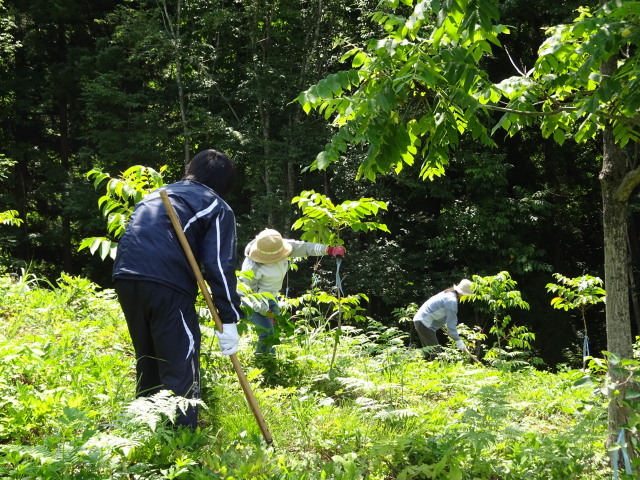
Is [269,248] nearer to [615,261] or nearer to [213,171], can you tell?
[213,171]

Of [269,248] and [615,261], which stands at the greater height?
[269,248]

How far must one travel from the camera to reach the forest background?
18703 millimetres

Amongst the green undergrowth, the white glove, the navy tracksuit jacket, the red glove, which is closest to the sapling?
the red glove

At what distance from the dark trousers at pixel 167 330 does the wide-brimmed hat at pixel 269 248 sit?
7.80 feet

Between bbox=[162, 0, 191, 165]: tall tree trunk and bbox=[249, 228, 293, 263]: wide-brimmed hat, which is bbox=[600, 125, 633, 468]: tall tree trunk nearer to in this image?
bbox=[249, 228, 293, 263]: wide-brimmed hat

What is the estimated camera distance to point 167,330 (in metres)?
3.51

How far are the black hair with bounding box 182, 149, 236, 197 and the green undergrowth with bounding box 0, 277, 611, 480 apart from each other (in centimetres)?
133

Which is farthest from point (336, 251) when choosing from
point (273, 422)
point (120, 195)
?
point (120, 195)

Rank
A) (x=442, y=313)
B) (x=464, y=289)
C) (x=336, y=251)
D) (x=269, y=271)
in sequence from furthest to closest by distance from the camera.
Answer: (x=464, y=289) → (x=442, y=313) → (x=269, y=271) → (x=336, y=251)

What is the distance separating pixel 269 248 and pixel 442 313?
4.08m

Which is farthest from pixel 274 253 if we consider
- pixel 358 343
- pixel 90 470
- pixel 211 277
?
pixel 90 470

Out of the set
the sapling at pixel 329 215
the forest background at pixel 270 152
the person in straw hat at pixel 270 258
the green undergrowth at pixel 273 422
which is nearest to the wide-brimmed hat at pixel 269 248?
the person in straw hat at pixel 270 258

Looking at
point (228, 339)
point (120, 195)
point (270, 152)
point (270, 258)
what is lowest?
point (228, 339)

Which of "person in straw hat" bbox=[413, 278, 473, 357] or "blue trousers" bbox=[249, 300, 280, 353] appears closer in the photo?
"blue trousers" bbox=[249, 300, 280, 353]
